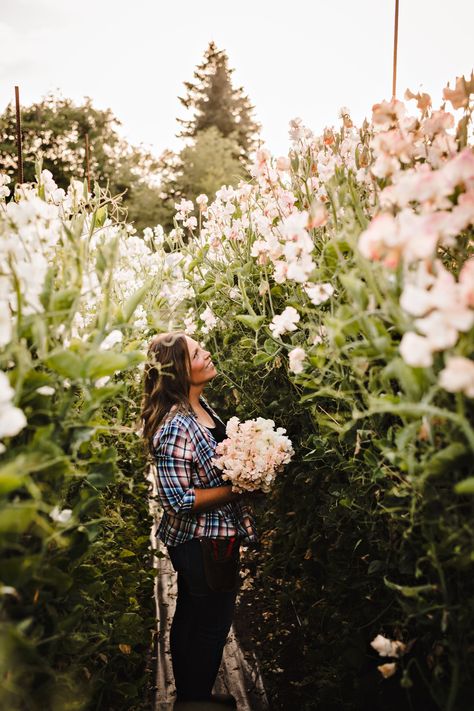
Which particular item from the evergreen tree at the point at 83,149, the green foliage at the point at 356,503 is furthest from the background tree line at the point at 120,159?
the green foliage at the point at 356,503

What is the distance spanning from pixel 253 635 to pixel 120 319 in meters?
2.81

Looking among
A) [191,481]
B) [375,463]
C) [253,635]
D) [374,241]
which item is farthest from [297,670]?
[374,241]

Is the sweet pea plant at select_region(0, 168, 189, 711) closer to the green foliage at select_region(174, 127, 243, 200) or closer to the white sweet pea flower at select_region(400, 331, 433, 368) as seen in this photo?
the white sweet pea flower at select_region(400, 331, 433, 368)

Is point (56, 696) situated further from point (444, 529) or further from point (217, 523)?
point (217, 523)

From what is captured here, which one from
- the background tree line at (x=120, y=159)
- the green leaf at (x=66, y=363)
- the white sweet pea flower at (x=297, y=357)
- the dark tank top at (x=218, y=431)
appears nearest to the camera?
the green leaf at (x=66, y=363)

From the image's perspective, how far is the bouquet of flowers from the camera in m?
2.41

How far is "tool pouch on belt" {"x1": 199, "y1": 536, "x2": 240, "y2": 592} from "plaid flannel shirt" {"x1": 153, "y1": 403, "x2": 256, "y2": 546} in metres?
0.03

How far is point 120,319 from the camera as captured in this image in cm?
150

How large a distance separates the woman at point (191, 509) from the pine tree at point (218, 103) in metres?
41.9

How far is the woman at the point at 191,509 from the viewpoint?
258 cm

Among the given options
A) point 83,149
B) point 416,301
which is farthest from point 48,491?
point 83,149

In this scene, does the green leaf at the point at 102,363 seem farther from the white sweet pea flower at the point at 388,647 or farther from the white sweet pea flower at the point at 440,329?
the white sweet pea flower at the point at 388,647

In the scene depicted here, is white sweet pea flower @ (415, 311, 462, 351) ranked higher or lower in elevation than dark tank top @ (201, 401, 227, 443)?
lower

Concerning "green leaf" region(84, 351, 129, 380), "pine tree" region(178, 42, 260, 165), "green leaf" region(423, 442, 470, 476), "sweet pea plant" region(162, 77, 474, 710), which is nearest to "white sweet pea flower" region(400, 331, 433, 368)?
"sweet pea plant" region(162, 77, 474, 710)
